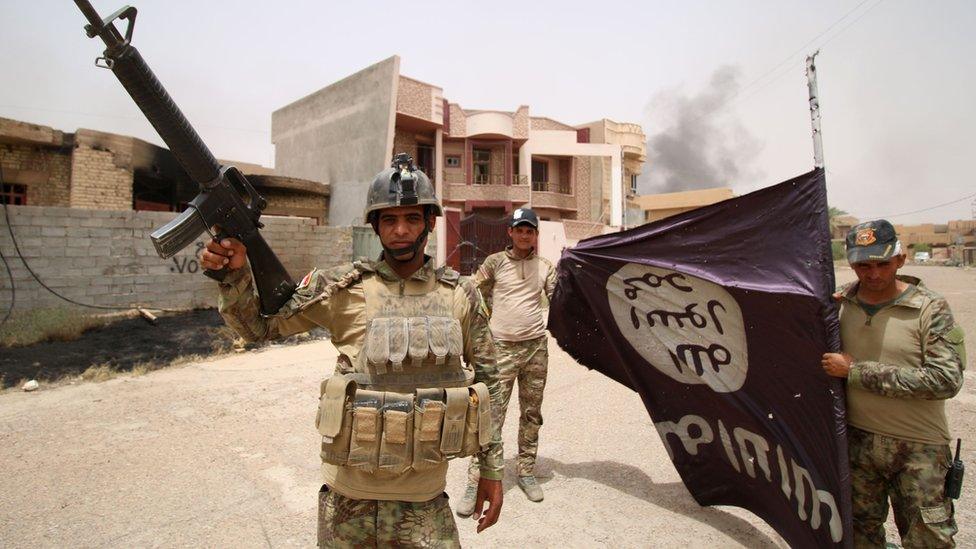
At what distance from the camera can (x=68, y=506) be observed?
318 centimetres

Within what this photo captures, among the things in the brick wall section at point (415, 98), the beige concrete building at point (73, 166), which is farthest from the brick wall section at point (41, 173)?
the brick wall section at point (415, 98)

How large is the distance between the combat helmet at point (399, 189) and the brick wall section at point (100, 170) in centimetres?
1269

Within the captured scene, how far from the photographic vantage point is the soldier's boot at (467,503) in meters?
3.19

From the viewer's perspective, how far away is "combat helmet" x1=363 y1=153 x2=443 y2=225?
191cm

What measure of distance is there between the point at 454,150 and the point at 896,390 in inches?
951

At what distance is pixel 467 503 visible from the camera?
3.26m

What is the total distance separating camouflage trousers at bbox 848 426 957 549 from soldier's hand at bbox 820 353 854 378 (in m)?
0.33

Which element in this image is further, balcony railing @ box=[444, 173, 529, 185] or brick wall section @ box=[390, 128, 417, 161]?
balcony railing @ box=[444, 173, 529, 185]

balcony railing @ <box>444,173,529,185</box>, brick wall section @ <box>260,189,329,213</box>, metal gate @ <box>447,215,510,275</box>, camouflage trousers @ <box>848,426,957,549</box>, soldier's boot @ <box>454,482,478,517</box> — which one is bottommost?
soldier's boot @ <box>454,482,478,517</box>

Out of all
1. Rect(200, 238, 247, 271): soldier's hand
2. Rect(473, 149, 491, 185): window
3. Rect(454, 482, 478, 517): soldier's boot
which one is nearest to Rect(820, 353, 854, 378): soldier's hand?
Rect(454, 482, 478, 517): soldier's boot

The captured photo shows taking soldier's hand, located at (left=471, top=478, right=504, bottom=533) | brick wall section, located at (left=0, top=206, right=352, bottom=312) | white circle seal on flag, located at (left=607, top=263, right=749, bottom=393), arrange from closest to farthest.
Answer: soldier's hand, located at (left=471, top=478, right=504, bottom=533) → white circle seal on flag, located at (left=607, top=263, right=749, bottom=393) → brick wall section, located at (left=0, top=206, right=352, bottom=312)

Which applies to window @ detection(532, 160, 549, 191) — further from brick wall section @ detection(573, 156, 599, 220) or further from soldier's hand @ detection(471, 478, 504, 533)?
soldier's hand @ detection(471, 478, 504, 533)

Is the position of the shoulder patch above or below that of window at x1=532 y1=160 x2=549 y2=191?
below

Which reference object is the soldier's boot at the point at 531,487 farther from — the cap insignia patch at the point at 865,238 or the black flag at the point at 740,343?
the cap insignia patch at the point at 865,238
